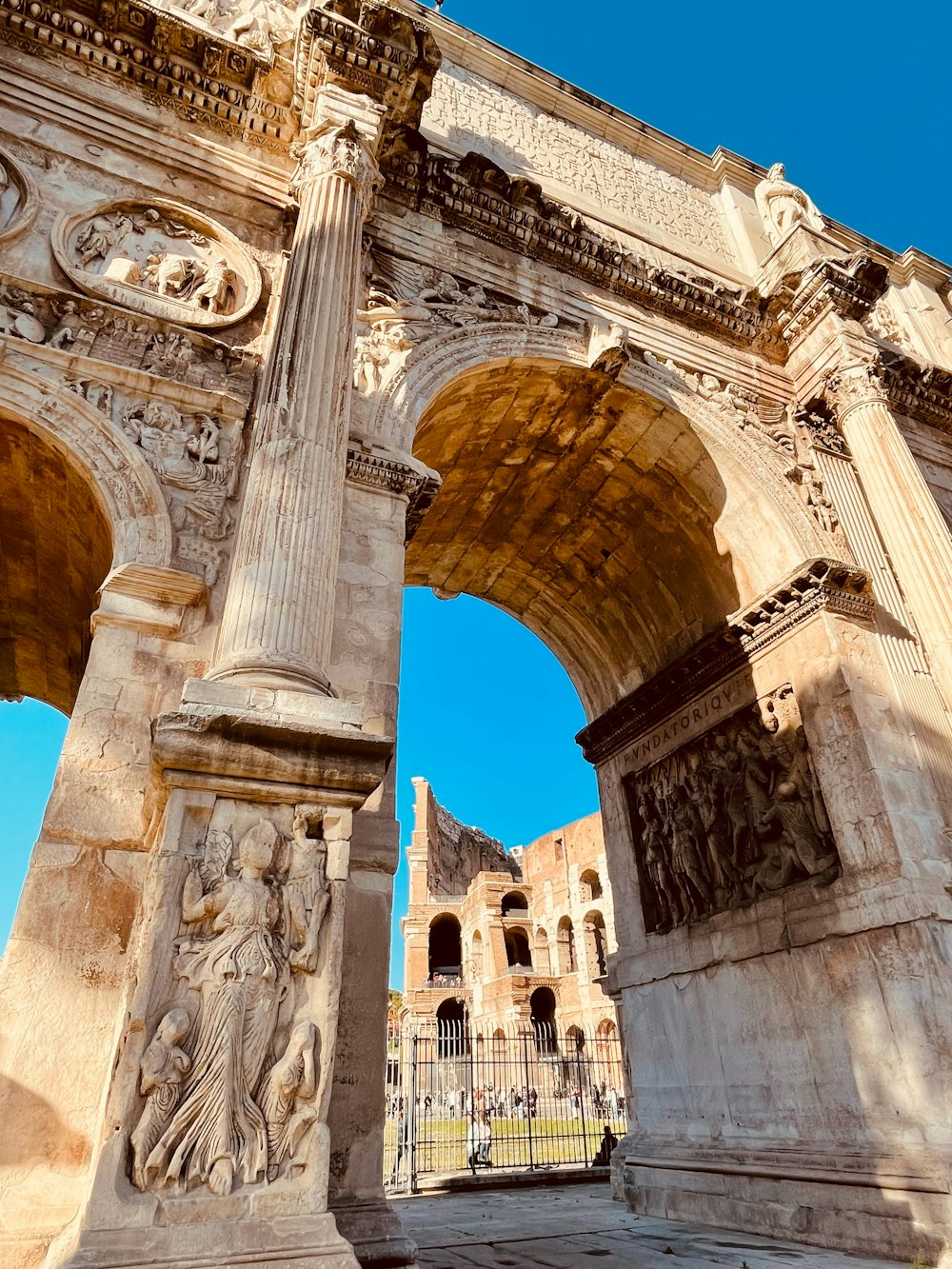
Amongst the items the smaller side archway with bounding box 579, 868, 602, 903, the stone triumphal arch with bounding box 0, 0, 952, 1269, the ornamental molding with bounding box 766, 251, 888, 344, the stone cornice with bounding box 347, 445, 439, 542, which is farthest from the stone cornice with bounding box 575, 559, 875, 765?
the smaller side archway with bounding box 579, 868, 602, 903

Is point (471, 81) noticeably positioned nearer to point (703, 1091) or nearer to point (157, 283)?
point (157, 283)

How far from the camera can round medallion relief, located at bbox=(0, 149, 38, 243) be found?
253 inches

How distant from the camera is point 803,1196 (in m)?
6.72

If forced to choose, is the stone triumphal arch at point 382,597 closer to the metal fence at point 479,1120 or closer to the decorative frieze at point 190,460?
the decorative frieze at point 190,460

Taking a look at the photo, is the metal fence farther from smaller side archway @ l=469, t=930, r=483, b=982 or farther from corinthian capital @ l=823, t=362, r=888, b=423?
corinthian capital @ l=823, t=362, r=888, b=423

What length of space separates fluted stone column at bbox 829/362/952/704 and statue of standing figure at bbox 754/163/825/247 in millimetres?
3945

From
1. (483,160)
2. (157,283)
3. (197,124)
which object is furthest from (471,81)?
(157,283)

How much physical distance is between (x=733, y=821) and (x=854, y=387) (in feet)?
17.6

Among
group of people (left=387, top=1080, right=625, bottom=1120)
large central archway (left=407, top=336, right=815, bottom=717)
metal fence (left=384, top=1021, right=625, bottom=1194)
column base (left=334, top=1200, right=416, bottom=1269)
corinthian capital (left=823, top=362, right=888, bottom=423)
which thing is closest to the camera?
column base (left=334, top=1200, right=416, bottom=1269)

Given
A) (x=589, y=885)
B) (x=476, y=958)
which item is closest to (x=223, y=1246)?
(x=589, y=885)

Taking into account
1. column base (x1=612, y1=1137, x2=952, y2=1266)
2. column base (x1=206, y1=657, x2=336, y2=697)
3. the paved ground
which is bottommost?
the paved ground

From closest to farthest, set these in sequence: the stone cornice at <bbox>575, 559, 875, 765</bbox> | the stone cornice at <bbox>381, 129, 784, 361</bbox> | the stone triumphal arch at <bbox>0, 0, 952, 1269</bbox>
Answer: the stone triumphal arch at <bbox>0, 0, 952, 1269</bbox>, the stone cornice at <bbox>575, 559, 875, 765</bbox>, the stone cornice at <bbox>381, 129, 784, 361</bbox>

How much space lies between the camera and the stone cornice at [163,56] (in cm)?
738

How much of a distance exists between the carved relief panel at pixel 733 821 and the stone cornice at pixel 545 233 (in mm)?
5210
